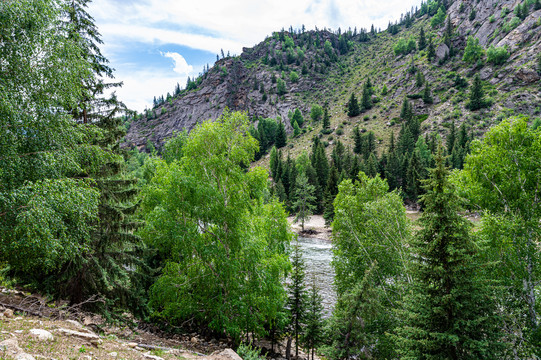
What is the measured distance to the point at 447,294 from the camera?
9.66 m

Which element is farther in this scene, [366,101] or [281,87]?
[281,87]

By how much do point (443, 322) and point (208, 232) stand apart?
401 inches

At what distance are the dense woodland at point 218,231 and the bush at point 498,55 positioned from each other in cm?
13973

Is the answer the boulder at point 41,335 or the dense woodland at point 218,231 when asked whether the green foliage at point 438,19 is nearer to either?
the dense woodland at point 218,231

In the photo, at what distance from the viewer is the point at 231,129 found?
13.8 meters

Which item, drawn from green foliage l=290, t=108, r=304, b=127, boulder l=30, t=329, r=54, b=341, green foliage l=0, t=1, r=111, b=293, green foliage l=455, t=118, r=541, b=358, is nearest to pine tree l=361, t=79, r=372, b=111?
green foliage l=290, t=108, r=304, b=127

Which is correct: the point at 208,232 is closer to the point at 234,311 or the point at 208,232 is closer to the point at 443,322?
the point at 234,311

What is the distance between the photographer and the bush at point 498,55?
11500cm

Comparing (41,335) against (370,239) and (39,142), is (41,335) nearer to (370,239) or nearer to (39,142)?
(39,142)

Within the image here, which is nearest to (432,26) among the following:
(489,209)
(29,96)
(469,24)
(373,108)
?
(469,24)

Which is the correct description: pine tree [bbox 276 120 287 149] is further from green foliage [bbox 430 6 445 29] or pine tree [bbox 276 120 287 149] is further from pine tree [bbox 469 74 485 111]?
green foliage [bbox 430 6 445 29]

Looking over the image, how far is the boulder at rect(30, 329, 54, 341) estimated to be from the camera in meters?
6.71

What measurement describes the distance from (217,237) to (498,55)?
153080 mm

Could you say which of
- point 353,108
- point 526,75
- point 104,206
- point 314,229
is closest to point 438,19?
point 526,75
